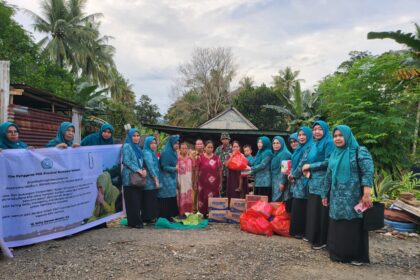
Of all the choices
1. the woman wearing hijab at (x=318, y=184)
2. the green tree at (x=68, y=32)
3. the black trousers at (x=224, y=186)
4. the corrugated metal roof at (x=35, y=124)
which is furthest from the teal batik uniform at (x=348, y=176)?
the green tree at (x=68, y=32)

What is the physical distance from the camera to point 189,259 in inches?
148

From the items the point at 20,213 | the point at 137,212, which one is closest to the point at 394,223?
the point at 137,212

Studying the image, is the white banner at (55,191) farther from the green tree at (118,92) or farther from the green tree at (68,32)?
the green tree at (118,92)

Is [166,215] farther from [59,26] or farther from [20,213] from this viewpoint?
[59,26]

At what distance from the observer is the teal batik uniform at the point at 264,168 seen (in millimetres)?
5766

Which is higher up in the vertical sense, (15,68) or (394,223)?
(15,68)

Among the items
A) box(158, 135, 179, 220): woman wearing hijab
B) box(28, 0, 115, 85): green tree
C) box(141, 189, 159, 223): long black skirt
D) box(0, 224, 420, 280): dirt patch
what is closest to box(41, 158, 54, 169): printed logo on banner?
box(0, 224, 420, 280): dirt patch

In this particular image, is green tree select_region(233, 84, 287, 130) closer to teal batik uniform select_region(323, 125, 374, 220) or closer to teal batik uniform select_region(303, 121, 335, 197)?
teal batik uniform select_region(303, 121, 335, 197)

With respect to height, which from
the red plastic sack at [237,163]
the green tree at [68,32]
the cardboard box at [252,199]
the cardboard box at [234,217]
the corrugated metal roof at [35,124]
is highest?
the green tree at [68,32]

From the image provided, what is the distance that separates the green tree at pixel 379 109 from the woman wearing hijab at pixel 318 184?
4668 mm

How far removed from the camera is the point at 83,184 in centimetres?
468

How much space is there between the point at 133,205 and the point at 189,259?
1698 mm

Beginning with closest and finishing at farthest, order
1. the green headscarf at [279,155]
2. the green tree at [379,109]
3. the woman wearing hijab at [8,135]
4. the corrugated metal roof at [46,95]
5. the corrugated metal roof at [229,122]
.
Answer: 1. the woman wearing hijab at [8,135]
2. the green headscarf at [279,155]
3. the corrugated metal roof at [46,95]
4. the green tree at [379,109]
5. the corrugated metal roof at [229,122]

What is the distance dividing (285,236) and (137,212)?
2249 millimetres
